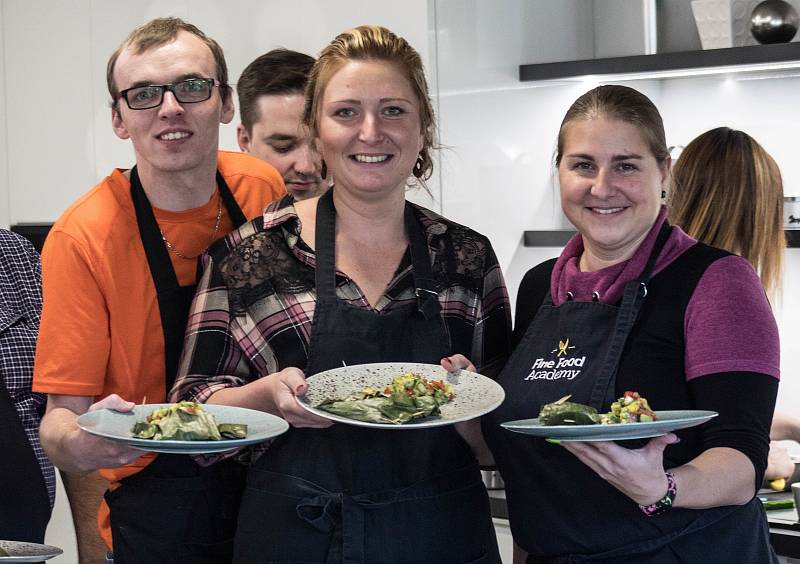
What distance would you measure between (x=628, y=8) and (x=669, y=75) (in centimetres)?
39

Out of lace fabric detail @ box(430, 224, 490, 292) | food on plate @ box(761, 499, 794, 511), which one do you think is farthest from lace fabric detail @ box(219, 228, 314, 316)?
food on plate @ box(761, 499, 794, 511)

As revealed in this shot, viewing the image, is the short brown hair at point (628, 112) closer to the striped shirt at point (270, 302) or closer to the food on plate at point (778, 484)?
the striped shirt at point (270, 302)

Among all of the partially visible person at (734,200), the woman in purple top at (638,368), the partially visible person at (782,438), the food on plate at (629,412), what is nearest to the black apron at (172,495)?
the woman in purple top at (638,368)

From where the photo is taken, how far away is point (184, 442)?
138 cm

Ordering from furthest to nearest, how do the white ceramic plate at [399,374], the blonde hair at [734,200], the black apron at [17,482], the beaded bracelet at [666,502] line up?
the blonde hair at [734,200] < the black apron at [17,482] < the white ceramic plate at [399,374] < the beaded bracelet at [666,502]

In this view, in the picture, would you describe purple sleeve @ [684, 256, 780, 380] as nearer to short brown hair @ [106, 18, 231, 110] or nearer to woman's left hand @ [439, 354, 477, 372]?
woman's left hand @ [439, 354, 477, 372]

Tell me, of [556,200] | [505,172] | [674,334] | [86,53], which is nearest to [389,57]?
[674,334]

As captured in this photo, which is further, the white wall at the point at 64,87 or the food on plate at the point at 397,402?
the white wall at the point at 64,87

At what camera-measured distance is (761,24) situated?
291 cm

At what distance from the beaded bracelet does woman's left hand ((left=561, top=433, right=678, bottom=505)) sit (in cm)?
1

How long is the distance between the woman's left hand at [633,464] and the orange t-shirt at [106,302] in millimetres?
720

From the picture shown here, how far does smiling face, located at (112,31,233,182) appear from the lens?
70.2 inches

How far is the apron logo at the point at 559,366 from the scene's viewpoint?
1668mm

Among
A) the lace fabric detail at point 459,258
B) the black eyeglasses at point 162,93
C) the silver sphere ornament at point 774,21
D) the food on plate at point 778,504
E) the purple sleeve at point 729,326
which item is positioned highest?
the silver sphere ornament at point 774,21
